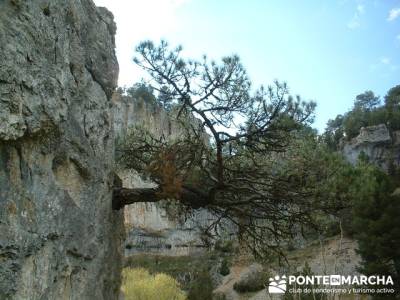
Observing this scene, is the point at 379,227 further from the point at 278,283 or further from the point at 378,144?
the point at 378,144

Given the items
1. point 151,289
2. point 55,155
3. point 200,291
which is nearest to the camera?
point 55,155

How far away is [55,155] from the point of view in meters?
3.83

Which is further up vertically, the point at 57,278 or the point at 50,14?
the point at 50,14

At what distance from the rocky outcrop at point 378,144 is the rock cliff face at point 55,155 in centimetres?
2881

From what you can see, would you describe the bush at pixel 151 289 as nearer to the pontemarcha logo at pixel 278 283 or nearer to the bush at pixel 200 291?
the bush at pixel 200 291

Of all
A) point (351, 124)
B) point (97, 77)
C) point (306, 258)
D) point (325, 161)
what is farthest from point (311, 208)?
point (351, 124)

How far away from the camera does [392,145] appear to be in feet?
104

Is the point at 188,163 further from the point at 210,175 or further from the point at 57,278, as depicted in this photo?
the point at 57,278

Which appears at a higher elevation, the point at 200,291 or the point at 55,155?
the point at 55,155

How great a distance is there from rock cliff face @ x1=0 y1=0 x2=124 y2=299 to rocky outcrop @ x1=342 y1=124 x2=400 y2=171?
94.5ft

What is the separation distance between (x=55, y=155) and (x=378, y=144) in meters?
31.6

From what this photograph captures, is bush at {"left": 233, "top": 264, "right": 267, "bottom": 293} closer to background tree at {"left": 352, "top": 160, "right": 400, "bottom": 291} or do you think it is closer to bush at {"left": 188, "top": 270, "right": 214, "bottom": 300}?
bush at {"left": 188, "top": 270, "right": 214, "bottom": 300}

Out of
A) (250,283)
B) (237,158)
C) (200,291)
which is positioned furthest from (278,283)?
(250,283)

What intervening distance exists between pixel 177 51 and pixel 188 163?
4.54 feet
